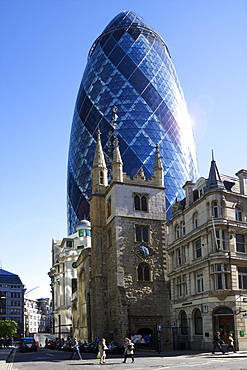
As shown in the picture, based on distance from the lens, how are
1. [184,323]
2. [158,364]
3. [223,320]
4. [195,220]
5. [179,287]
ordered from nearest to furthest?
[158,364] → [223,320] → [195,220] → [184,323] → [179,287]

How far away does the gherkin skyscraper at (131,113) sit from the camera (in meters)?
99.4

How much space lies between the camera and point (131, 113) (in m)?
101

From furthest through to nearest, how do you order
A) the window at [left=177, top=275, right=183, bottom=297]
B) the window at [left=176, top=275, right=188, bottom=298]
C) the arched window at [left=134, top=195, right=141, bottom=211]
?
the arched window at [left=134, top=195, right=141, bottom=211] → the window at [left=177, top=275, right=183, bottom=297] → the window at [left=176, top=275, right=188, bottom=298]

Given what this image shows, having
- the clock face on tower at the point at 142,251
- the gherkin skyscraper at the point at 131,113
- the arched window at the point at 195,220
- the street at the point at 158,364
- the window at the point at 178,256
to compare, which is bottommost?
the street at the point at 158,364

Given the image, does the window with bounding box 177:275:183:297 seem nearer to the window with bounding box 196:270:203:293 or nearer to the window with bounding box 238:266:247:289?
the window with bounding box 196:270:203:293

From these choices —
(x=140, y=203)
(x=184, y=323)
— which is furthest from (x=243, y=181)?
(x=140, y=203)

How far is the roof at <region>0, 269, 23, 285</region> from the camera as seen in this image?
148m

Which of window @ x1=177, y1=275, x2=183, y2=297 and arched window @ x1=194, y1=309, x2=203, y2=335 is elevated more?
window @ x1=177, y1=275, x2=183, y2=297

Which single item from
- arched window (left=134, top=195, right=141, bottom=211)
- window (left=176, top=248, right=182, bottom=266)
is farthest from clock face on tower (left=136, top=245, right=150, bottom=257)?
window (left=176, top=248, right=182, bottom=266)

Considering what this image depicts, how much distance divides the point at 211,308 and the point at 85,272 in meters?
29.4

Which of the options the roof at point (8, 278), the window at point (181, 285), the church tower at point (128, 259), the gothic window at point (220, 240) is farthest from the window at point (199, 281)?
the roof at point (8, 278)

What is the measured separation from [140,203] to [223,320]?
20.6 metres

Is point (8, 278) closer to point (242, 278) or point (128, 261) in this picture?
point (128, 261)

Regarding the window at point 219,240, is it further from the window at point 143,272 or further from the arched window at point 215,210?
the window at point 143,272
